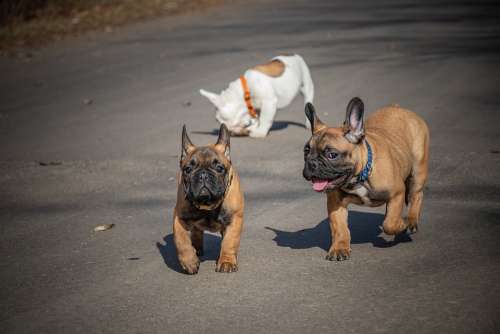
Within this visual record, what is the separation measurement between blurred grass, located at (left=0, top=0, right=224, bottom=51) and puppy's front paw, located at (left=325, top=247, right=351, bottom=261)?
15400 mm

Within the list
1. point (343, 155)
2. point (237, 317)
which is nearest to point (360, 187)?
point (343, 155)

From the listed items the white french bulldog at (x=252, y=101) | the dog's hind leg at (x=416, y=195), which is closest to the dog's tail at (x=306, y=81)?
the white french bulldog at (x=252, y=101)

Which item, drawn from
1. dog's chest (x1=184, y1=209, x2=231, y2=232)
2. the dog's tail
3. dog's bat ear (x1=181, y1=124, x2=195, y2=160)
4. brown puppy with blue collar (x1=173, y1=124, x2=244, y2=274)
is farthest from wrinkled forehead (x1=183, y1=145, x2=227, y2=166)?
the dog's tail

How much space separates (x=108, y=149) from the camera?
11.0m

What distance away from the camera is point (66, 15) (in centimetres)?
2425

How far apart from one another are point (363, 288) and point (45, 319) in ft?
7.40

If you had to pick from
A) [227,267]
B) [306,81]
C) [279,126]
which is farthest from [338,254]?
[306,81]

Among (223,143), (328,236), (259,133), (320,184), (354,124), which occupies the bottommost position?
(259,133)

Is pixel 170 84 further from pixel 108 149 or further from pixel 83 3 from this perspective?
pixel 83 3

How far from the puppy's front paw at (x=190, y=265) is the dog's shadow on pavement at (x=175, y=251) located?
0.48ft

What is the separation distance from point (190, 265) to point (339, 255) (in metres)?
1.21

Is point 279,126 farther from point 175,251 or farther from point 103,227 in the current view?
point 175,251

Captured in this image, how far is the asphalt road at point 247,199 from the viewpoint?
551 centimetres

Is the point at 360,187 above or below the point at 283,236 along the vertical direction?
above
